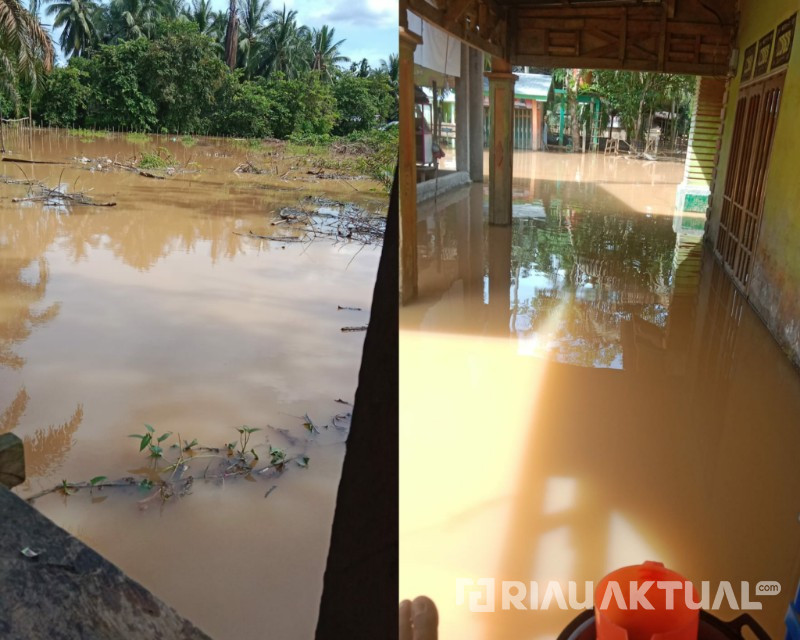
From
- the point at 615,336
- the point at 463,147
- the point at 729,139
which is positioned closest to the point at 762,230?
the point at 615,336

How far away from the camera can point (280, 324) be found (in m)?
7.84

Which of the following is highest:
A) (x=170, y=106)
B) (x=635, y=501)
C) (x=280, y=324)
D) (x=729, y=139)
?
(x=170, y=106)

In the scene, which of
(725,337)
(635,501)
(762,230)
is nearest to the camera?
(635,501)

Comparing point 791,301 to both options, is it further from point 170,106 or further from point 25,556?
point 25,556

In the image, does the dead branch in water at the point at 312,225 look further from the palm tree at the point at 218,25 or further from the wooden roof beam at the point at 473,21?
the palm tree at the point at 218,25

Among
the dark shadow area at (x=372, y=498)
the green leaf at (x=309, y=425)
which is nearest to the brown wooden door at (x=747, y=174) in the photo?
the green leaf at (x=309, y=425)

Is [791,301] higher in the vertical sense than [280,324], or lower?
higher

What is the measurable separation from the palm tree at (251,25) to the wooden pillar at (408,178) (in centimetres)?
329

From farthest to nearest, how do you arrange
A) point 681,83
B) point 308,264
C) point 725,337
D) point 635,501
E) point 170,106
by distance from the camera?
point 681,83 < point 308,264 < point 725,337 < point 635,501 < point 170,106

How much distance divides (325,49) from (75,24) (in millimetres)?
1334

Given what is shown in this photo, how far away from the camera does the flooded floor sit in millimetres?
2953

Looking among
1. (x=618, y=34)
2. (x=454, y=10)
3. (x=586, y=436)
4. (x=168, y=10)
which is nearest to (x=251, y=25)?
(x=168, y=10)

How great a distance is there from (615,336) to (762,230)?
1851mm

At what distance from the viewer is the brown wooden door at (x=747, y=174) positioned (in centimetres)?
696
